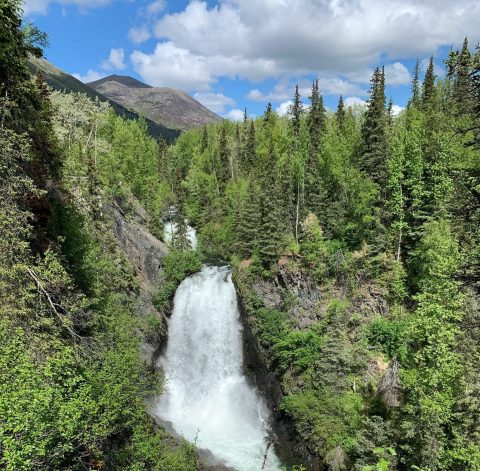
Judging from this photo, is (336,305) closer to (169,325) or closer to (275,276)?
(275,276)

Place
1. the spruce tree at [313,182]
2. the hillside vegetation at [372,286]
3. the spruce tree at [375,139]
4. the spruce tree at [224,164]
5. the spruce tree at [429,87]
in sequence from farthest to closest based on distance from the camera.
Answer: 1. the spruce tree at [224,164]
2. the spruce tree at [429,87]
3. the spruce tree at [313,182]
4. the spruce tree at [375,139]
5. the hillside vegetation at [372,286]

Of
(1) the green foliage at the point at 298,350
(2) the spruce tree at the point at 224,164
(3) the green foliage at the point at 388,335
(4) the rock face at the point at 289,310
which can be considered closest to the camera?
(4) the rock face at the point at 289,310

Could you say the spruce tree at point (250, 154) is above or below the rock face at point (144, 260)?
above

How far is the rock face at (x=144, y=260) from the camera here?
36469 millimetres

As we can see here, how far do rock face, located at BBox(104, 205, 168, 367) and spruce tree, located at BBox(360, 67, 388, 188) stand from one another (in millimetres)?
25578

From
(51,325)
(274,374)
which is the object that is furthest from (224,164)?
(51,325)

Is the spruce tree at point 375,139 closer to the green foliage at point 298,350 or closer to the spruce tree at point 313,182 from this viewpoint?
the spruce tree at point 313,182

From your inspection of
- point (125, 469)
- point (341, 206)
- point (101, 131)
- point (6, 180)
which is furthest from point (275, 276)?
point (101, 131)

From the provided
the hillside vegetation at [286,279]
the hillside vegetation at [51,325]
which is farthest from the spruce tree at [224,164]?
the hillside vegetation at [51,325]

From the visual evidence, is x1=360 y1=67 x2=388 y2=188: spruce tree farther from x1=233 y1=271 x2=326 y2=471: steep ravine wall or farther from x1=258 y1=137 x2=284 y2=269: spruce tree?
x1=233 y1=271 x2=326 y2=471: steep ravine wall

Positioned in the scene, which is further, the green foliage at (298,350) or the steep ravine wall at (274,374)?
the green foliage at (298,350)

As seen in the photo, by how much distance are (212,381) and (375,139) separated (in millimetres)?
30059

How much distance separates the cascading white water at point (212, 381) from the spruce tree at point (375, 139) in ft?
62.7

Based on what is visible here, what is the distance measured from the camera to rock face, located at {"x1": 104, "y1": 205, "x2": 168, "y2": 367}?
36.5m
